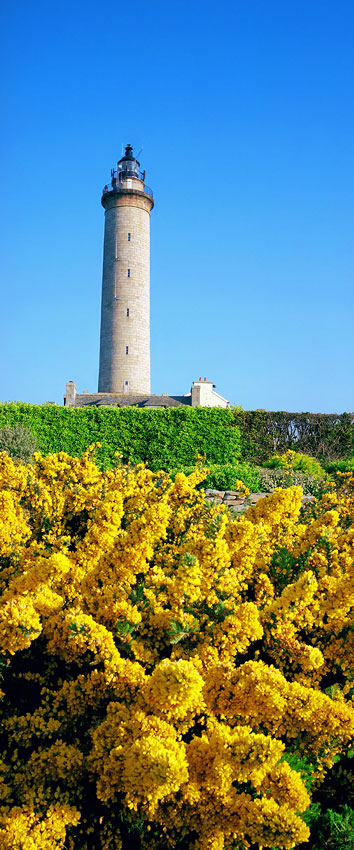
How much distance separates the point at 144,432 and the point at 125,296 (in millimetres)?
17208

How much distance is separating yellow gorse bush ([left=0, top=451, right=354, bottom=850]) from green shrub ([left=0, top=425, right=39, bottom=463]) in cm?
1135

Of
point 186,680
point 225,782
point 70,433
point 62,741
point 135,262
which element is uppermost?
point 135,262

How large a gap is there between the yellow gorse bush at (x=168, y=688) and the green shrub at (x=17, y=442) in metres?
11.3

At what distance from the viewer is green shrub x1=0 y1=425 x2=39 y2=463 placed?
14898mm

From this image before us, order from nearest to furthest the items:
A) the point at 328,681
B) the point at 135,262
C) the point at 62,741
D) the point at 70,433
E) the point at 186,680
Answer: the point at 186,680 < the point at 62,741 < the point at 328,681 < the point at 70,433 < the point at 135,262

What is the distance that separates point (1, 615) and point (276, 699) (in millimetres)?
1444

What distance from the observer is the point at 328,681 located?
134 inches

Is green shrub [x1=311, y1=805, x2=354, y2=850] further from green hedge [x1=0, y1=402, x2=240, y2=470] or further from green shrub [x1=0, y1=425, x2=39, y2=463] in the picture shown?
green hedge [x1=0, y1=402, x2=240, y2=470]

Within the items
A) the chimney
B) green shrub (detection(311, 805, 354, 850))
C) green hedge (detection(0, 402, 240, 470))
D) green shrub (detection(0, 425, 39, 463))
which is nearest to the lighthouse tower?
the chimney

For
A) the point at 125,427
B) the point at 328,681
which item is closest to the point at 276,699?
the point at 328,681

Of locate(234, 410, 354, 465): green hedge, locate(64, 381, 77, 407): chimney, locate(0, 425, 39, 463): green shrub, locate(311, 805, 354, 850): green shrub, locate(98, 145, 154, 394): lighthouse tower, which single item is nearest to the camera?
locate(311, 805, 354, 850): green shrub

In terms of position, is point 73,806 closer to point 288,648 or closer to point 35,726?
point 35,726

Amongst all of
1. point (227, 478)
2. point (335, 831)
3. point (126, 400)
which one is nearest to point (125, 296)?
point (126, 400)

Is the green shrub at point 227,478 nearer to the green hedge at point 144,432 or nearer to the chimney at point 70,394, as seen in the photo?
the green hedge at point 144,432
